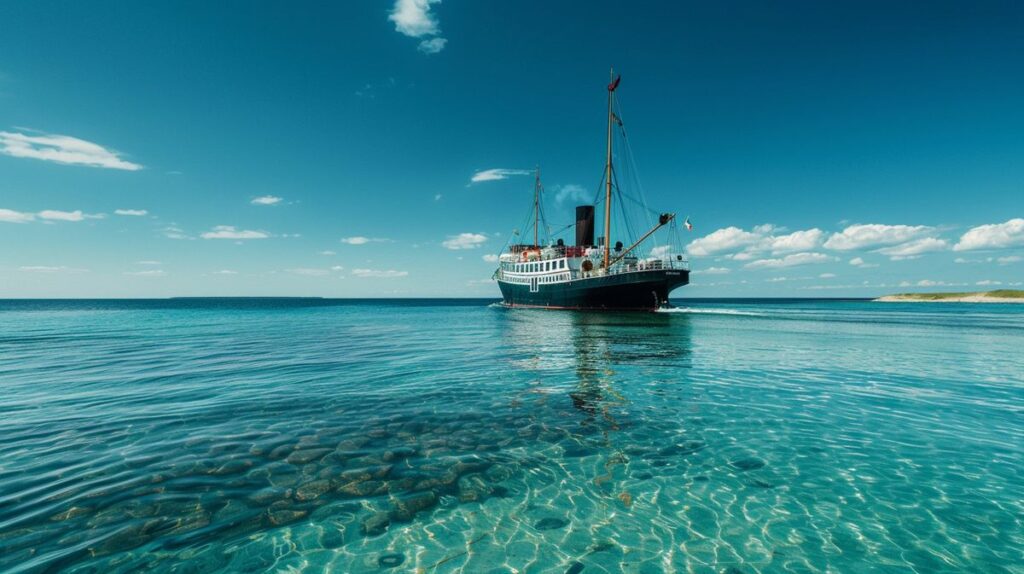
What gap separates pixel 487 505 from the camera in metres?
5.22

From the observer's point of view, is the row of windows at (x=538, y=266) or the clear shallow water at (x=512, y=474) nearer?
the clear shallow water at (x=512, y=474)

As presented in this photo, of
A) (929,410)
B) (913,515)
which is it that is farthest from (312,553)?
(929,410)

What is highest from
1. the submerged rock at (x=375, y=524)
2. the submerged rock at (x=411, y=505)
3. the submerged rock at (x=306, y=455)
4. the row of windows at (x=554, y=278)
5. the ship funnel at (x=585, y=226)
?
the ship funnel at (x=585, y=226)

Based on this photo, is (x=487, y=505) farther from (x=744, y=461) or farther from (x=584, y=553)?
(x=744, y=461)

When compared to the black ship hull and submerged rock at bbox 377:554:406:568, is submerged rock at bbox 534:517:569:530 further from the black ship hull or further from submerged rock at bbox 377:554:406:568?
the black ship hull

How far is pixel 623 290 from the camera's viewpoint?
50.6 metres

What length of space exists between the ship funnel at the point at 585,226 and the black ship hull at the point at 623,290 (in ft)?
46.0

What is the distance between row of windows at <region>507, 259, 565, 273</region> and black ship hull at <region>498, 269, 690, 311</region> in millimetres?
4621

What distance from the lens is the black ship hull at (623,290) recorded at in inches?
1924

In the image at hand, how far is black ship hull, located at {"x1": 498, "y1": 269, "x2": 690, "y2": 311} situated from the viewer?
1924 inches

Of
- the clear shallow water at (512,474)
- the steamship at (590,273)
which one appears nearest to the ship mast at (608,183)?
the steamship at (590,273)

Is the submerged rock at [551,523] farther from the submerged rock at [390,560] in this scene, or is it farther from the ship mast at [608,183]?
the ship mast at [608,183]

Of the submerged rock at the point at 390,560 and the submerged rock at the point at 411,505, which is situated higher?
the submerged rock at the point at 411,505

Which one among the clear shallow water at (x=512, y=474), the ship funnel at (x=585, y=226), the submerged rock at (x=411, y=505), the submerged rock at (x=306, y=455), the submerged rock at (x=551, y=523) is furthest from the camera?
the ship funnel at (x=585, y=226)
